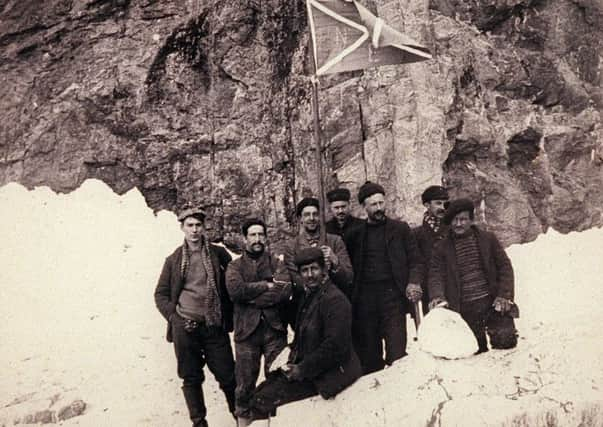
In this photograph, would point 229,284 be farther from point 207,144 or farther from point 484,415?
point 207,144

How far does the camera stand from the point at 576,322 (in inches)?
188

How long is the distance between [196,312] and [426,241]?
205 centimetres

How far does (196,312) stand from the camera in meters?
4.94

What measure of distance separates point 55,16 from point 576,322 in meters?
7.26

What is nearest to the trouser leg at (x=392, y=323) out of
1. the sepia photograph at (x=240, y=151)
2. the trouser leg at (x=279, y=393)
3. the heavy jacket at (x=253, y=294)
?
the sepia photograph at (x=240, y=151)

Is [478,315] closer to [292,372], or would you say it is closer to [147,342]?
[292,372]

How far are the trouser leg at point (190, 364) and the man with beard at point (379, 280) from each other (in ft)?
4.45

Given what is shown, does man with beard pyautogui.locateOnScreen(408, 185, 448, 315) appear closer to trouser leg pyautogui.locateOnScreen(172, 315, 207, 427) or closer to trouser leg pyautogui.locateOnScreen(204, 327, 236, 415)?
trouser leg pyautogui.locateOnScreen(204, 327, 236, 415)

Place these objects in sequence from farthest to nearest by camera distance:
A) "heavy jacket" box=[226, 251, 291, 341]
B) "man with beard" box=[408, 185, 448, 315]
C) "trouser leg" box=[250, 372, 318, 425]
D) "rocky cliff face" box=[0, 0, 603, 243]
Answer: "rocky cliff face" box=[0, 0, 603, 243], "man with beard" box=[408, 185, 448, 315], "heavy jacket" box=[226, 251, 291, 341], "trouser leg" box=[250, 372, 318, 425]

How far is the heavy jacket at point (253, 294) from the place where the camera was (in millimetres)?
4633

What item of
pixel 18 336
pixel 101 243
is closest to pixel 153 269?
pixel 101 243

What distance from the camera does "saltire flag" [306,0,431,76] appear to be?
211 inches

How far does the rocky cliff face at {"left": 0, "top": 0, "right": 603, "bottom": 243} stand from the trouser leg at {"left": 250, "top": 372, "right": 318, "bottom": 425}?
360 centimetres

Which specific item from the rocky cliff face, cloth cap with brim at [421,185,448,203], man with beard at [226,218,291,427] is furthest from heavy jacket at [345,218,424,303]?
the rocky cliff face
